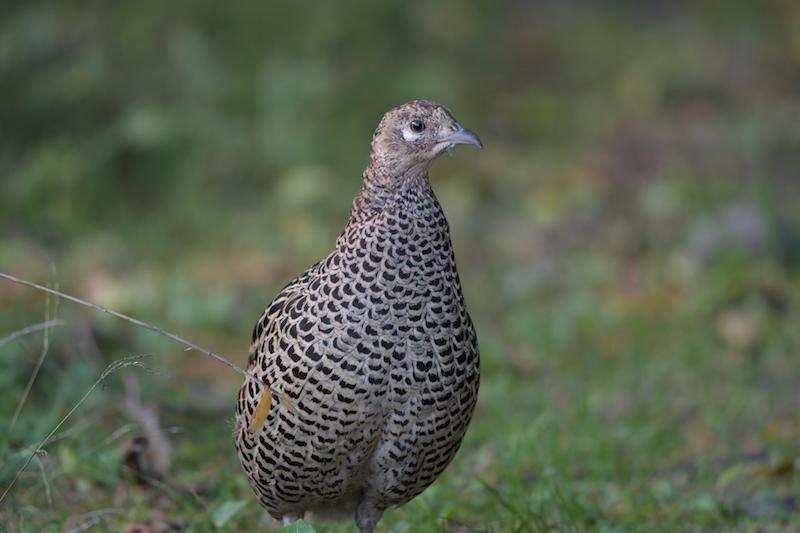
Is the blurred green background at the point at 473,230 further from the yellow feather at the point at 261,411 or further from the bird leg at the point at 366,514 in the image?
Result: the yellow feather at the point at 261,411

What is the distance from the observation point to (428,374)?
3619 mm

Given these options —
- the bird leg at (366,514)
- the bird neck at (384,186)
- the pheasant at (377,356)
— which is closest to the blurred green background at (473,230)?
the bird leg at (366,514)

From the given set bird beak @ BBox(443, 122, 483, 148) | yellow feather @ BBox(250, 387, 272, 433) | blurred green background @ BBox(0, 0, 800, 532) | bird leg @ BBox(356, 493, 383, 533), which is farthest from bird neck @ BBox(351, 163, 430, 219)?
blurred green background @ BBox(0, 0, 800, 532)

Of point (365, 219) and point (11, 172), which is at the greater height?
point (365, 219)

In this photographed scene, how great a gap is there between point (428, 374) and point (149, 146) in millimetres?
5757

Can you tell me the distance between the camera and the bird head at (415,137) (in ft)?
12.5

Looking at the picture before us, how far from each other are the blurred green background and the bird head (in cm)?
125

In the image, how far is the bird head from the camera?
150 inches

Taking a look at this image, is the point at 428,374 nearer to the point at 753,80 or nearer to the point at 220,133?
the point at 220,133

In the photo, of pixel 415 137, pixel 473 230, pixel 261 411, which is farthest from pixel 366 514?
pixel 473 230

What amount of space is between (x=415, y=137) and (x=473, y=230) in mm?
4934

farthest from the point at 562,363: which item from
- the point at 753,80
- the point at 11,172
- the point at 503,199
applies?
the point at 753,80

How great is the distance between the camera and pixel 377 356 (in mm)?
3564

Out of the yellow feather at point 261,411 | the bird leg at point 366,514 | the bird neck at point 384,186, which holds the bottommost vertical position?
the bird leg at point 366,514
